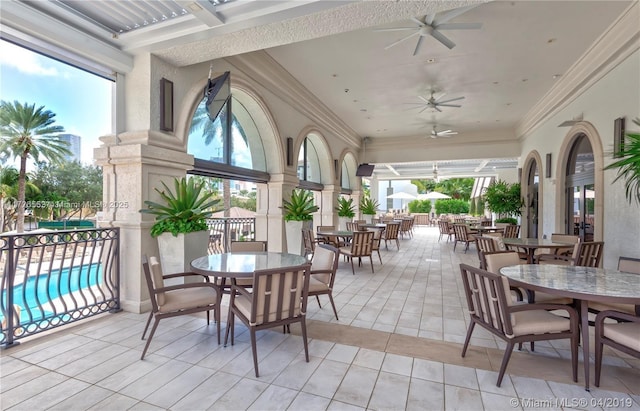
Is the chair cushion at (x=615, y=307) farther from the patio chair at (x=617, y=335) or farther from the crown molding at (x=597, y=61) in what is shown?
the crown molding at (x=597, y=61)

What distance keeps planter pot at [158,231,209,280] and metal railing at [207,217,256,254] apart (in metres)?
2.60

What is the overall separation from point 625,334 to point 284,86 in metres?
5.90

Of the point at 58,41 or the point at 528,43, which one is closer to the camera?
the point at 58,41

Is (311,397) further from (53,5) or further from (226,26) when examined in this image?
(53,5)

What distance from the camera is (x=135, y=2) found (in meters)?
3.01

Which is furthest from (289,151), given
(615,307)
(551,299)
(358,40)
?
(615,307)

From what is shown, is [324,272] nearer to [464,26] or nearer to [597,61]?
[464,26]

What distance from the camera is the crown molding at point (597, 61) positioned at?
3934 mm

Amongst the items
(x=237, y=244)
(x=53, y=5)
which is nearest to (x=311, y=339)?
(x=237, y=244)

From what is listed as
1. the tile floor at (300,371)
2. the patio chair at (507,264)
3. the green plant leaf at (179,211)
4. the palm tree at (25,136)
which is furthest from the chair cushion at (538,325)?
the palm tree at (25,136)

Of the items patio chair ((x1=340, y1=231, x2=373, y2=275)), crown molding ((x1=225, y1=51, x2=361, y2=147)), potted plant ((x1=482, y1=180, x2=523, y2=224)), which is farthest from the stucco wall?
crown molding ((x1=225, y1=51, x2=361, y2=147))

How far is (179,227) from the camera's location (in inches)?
137

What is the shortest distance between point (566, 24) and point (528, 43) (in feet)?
1.69

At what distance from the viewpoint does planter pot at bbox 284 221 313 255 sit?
20.1 feet
